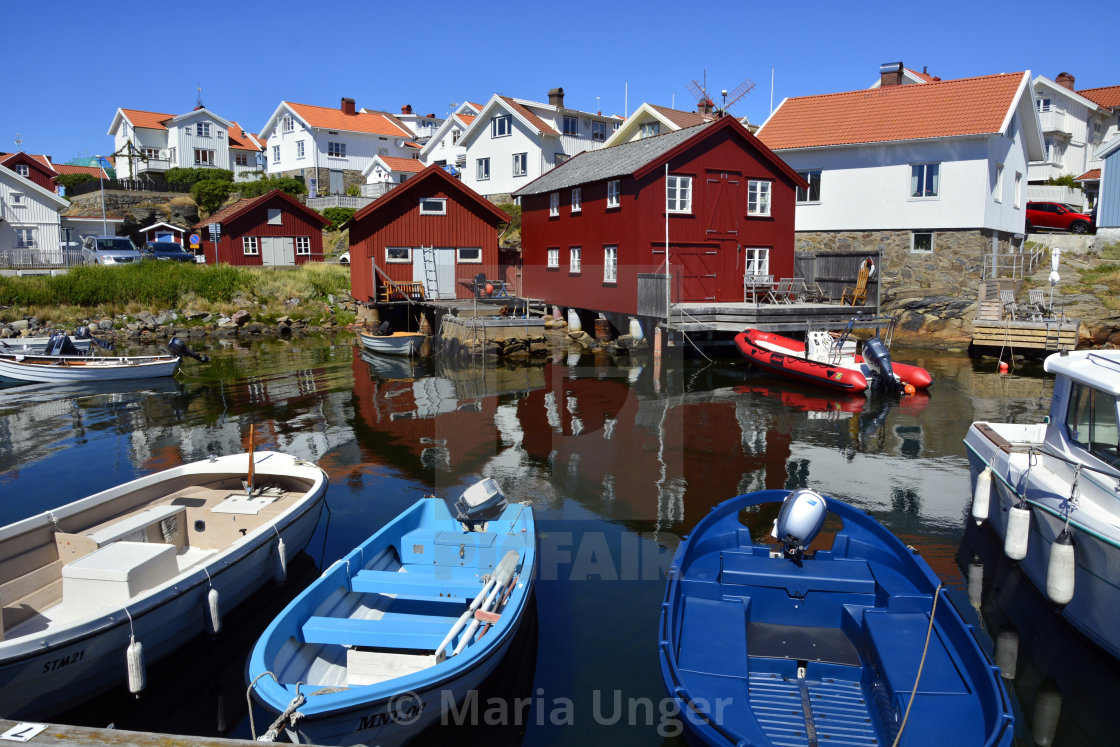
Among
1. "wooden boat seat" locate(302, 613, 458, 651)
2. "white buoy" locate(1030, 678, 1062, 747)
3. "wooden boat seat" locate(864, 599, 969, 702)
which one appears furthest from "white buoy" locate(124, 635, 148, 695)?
"white buoy" locate(1030, 678, 1062, 747)

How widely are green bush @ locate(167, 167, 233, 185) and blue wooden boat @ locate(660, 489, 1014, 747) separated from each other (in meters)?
60.3

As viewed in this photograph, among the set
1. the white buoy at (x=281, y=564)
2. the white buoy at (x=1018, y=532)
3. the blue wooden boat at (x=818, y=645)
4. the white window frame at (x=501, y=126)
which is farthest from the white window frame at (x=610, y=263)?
the white window frame at (x=501, y=126)

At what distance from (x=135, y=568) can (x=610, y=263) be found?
73.9 feet

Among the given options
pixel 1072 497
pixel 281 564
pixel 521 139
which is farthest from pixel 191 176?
pixel 1072 497

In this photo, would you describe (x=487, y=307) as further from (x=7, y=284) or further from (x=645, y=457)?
(x=7, y=284)

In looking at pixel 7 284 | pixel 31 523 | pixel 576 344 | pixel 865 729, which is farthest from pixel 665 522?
pixel 7 284

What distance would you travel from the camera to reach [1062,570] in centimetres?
756

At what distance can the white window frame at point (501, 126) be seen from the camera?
159 ft

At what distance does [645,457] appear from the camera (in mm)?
14719

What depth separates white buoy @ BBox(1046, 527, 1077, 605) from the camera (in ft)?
24.7

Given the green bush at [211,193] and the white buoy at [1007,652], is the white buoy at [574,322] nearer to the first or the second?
the white buoy at [1007,652]

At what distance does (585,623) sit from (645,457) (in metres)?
6.48

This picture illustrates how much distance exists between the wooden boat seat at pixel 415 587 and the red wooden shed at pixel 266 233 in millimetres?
39857

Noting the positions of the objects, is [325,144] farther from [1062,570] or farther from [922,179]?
[1062,570]
